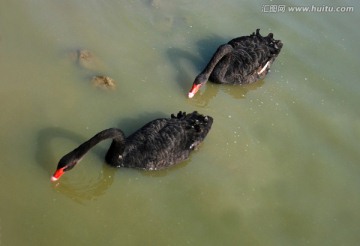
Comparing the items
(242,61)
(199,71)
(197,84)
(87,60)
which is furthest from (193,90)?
(87,60)

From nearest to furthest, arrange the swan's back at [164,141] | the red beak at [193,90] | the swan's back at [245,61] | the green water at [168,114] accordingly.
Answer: the green water at [168,114], the swan's back at [164,141], the red beak at [193,90], the swan's back at [245,61]

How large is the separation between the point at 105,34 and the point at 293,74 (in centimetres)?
304

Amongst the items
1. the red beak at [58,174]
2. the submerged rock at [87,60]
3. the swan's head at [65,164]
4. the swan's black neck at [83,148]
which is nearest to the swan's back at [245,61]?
the submerged rock at [87,60]

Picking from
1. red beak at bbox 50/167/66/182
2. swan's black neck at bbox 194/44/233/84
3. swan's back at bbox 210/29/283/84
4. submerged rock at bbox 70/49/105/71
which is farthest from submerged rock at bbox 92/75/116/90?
red beak at bbox 50/167/66/182

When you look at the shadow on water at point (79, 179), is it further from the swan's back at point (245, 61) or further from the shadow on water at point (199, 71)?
the swan's back at point (245, 61)

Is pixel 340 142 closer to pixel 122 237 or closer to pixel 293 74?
pixel 293 74

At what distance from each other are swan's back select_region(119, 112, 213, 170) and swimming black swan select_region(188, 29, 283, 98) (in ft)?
3.19

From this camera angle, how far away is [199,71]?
7496 millimetres

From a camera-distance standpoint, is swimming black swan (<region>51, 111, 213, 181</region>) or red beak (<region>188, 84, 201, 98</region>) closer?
swimming black swan (<region>51, 111, 213, 181</region>)

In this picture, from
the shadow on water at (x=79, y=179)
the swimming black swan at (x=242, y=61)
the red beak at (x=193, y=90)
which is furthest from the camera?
the swimming black swan at (x=242, y=61)

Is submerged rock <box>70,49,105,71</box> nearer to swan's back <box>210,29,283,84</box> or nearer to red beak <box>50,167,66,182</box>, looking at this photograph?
swan's back <box>210,29,283,84</box>

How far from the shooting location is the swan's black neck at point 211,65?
6895 mm

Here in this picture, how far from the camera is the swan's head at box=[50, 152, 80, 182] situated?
5.37 meters

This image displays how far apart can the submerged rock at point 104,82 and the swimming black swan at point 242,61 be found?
4.15 feet
